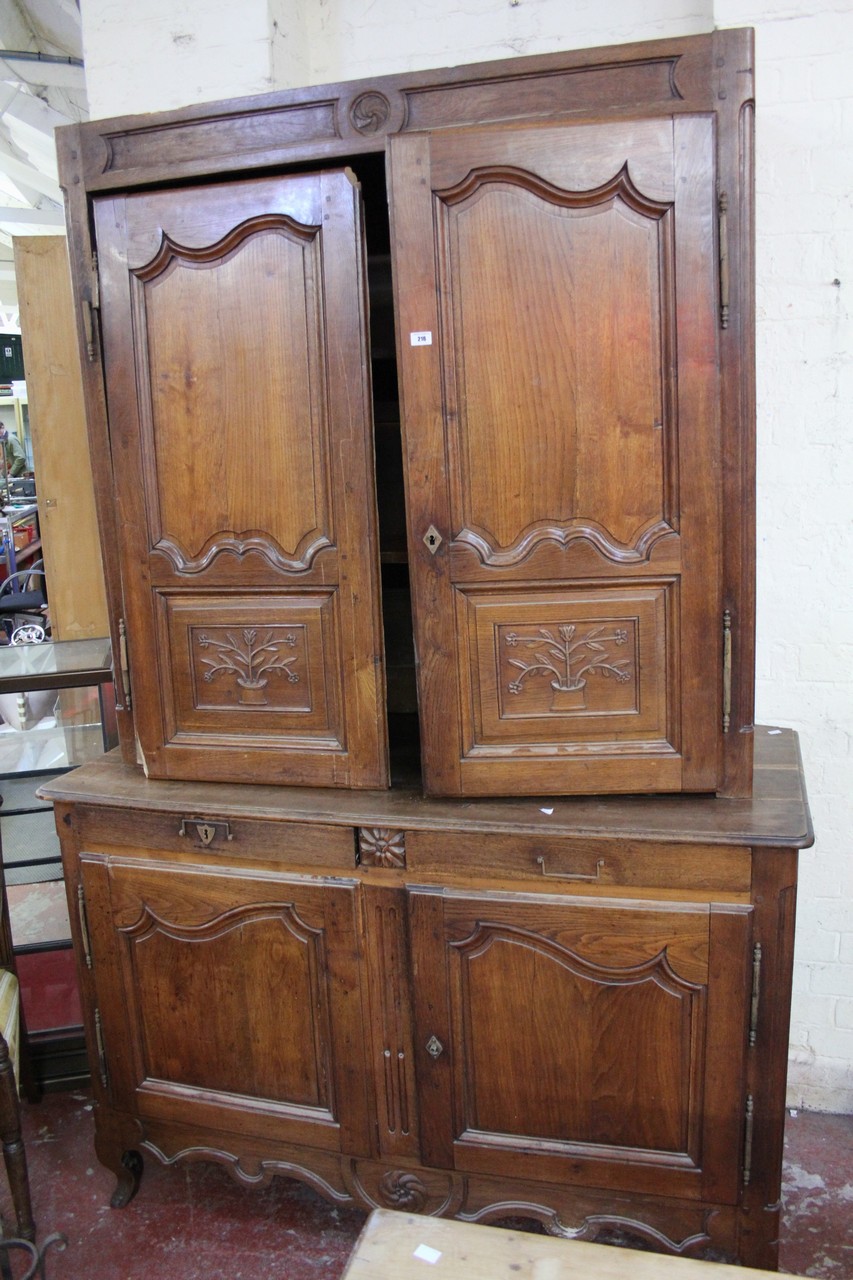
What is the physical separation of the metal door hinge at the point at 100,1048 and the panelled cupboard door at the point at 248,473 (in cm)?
62

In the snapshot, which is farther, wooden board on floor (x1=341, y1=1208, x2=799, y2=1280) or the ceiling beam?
the ceiling beam

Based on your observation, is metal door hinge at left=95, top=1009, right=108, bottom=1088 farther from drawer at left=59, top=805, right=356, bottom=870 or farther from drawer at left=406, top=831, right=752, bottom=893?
drawer at left=406, top=831, right=752, bottom=893

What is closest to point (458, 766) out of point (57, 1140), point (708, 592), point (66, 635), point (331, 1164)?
point (708, 592)

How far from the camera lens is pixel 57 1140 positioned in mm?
2422

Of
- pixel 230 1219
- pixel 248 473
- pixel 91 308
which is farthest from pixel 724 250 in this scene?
pixel 230 1219

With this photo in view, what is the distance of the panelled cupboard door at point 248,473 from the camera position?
1.82 m

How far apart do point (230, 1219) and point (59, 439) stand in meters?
2.44

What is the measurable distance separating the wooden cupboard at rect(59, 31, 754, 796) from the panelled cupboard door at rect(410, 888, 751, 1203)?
0.25m

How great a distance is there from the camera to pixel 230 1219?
2.14m

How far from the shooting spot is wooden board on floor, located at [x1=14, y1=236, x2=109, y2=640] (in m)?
3.16

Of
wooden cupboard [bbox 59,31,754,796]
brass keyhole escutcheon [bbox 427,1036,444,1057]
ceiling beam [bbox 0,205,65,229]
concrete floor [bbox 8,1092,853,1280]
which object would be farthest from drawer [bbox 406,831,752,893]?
ceiling beam [bbox 0,205,65,229]

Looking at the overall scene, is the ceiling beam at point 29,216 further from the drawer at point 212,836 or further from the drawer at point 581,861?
the drawer at point 581,861

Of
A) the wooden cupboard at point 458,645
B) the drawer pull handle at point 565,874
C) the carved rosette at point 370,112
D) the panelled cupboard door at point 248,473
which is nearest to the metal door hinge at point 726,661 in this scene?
the wooden cupboard at point 458,645

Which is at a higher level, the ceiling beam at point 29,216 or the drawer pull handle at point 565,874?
the ceiling beam at point 29,216
